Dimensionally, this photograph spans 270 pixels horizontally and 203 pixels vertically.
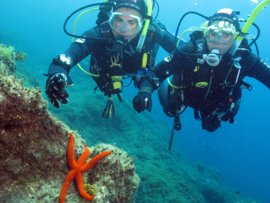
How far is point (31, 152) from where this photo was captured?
3.50 m

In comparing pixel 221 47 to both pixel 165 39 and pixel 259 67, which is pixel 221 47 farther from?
pixel 165 39

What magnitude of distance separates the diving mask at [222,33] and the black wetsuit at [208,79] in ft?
0.89

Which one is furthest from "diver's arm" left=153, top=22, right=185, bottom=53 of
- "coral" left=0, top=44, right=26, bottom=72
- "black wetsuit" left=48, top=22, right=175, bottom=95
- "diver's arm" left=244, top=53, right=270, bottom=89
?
"coral" left=0, top=44, right=26, bottom=72

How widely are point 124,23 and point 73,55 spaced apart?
131 centimetres

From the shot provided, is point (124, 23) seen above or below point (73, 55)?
above

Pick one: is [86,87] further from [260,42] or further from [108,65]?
[260,42]

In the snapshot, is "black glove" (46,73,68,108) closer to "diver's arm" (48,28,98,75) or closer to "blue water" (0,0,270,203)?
"diver's arm" (48,28,98,75)

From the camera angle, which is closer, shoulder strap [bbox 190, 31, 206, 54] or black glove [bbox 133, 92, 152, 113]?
black glove [bbox 133, 92, 152, 113]

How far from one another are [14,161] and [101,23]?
4167mm

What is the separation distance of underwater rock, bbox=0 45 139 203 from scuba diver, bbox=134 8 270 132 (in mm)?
2718

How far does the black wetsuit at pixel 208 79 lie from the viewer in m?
6.57

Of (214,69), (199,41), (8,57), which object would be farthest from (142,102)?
(8,57)

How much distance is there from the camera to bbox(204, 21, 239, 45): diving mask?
21.0 ft

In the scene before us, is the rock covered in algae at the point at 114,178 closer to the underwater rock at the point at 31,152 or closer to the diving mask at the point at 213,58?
the underwater rock at the point at 31,152
